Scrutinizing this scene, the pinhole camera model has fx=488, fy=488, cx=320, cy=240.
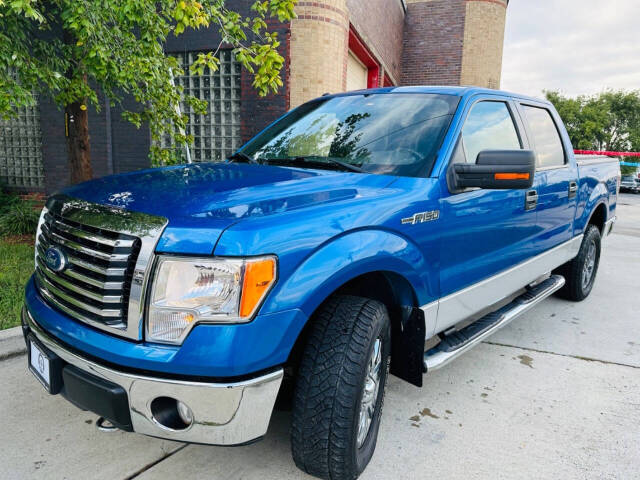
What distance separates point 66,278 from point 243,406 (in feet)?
3.12

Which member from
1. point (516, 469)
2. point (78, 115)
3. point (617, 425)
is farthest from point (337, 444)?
point (78, 115)

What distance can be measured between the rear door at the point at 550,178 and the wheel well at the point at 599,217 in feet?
3.38

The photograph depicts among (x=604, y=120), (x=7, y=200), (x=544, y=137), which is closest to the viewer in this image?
(x=544, y=137)

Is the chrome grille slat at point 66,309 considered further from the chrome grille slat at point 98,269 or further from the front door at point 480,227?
the front door at point 480,227

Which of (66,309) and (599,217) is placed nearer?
(66,309)

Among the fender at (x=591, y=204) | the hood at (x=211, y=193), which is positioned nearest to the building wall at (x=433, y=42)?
the fender at (x=591, y=204)

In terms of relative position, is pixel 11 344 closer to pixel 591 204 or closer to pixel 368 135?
pixel 368 135

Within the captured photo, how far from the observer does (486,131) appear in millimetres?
3246

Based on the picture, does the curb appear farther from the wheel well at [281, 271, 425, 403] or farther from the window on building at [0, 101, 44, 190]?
the window on building at [0, 101, 44, 190]

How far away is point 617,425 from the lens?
284 cm

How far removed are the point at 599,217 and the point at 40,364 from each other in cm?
543

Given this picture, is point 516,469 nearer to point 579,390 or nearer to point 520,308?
point 579,390

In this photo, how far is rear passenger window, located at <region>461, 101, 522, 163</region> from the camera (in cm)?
301

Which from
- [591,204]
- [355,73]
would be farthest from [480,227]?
[355,73]
